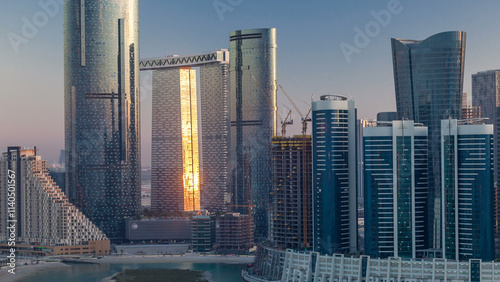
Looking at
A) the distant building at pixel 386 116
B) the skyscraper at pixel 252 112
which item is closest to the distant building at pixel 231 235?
the skyscraper at pixel 252 112

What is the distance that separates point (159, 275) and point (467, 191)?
110 ft

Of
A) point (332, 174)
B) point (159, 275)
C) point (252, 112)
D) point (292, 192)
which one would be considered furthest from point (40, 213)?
point (332, 174)

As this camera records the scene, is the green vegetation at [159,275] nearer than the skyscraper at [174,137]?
Yes

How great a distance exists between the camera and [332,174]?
104 meters

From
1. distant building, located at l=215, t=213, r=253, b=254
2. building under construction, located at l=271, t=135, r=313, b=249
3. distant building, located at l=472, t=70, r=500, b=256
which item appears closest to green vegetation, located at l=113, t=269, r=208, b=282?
building under construction, located at l=271, t=135, r=313, b=249

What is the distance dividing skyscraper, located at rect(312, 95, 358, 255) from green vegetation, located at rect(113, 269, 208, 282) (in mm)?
13878

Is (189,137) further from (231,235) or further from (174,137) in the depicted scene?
(231,235)

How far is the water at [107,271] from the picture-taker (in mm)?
110125

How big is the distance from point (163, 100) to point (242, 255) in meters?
39.0

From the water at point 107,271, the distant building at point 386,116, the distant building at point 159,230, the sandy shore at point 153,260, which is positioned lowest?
the water at point 107,271

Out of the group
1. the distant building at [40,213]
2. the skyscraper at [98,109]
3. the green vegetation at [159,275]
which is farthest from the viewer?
the skyscraper at [98,109]

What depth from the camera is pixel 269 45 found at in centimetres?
14825

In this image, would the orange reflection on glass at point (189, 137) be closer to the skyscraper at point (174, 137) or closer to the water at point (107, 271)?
the skyscraper at point (174, 137)

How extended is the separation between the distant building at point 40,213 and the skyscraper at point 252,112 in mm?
26907
